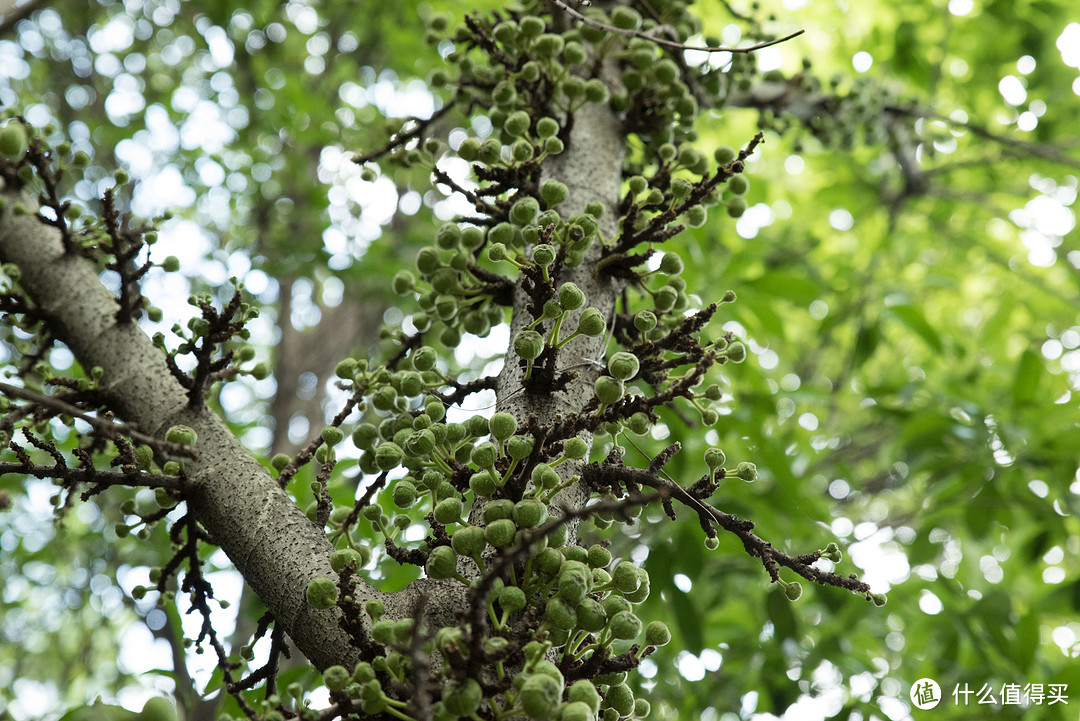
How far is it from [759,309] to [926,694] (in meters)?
1.72

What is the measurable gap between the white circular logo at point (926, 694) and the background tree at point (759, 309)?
0.14 metres

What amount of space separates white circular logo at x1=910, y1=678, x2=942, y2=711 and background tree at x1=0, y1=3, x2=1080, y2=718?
136 millimetres

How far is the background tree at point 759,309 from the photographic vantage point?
7.48 feet

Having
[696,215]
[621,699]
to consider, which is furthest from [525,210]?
[621,699]

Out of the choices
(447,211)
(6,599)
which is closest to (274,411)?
(447,211)

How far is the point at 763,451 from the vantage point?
9.26ft

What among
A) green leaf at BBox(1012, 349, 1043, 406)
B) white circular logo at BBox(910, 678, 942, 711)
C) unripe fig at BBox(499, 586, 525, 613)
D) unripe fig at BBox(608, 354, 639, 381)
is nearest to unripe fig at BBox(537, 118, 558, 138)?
unripe fig at BBox(608, 354, 639, 381)

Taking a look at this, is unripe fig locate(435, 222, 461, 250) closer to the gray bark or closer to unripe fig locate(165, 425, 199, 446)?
the gray bark

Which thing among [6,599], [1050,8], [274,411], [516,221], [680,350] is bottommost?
[6,599]

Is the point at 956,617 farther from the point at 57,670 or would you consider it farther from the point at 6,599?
the point at 57,670

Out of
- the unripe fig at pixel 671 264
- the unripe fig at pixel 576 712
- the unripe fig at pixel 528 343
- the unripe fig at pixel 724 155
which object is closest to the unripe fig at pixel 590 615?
the unripe fig at pixel 576 712

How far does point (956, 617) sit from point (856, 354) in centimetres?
150

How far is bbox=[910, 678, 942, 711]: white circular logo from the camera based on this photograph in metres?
3.12

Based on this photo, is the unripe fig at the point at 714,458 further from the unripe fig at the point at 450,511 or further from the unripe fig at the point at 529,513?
the unripe fig at the point at 450,511
